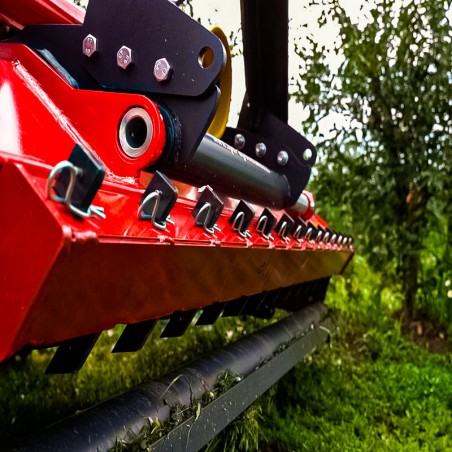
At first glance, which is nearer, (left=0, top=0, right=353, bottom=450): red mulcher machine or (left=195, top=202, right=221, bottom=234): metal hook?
(left=0, top=0, right=353, bottom=450): red mulcher machine

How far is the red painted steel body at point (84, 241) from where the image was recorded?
82 cm

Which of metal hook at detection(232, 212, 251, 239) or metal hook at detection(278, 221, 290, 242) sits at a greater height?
metal hook at detection(232, 212, 251, 239)

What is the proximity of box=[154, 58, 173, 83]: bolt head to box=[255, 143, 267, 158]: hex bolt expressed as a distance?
1244 millimetres

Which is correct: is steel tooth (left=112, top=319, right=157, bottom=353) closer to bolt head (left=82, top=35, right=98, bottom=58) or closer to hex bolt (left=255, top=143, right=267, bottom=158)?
bolt head (left=82, top=35, right=98, bottom=58)

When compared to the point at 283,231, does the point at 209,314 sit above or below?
below

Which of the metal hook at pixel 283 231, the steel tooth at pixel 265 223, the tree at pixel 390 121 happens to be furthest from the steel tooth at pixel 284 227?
the tree at pixel 390 121

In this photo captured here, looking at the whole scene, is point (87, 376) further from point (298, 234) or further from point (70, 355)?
point (70, 355)

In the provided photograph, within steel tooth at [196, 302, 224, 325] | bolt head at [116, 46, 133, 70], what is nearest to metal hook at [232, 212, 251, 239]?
bolt head at [116, 46, 133, 70]

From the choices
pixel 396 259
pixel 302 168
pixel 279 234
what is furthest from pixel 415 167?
pixel 279 234

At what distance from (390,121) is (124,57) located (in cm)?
375

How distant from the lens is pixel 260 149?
265cm

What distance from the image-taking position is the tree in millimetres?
4750

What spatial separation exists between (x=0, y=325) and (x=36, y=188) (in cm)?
17

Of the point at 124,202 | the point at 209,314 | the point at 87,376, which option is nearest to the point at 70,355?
the point at 124,202
